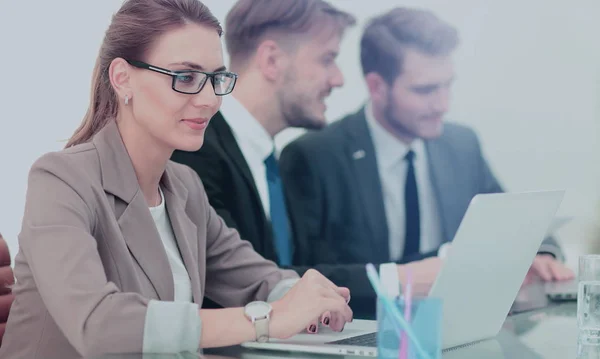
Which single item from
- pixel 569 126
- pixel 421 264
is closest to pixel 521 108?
pixel 569 126

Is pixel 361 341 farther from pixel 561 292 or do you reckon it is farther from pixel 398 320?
pixel 561 292

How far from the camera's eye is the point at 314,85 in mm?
3705

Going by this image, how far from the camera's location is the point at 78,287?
1.40 metres

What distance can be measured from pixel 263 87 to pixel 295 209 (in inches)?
22.2

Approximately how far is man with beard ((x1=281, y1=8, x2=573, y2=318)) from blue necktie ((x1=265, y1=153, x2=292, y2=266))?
0.10m

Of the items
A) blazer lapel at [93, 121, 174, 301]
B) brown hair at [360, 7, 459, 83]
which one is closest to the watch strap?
blazer lapel at [93, 121, 174, 301]

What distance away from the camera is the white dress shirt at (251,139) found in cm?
309

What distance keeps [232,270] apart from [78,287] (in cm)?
64

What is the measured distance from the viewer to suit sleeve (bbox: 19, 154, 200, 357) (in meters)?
1.38

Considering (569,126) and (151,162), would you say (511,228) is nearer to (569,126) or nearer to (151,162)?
(151,162)

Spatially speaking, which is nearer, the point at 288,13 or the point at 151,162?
the point at 151,162

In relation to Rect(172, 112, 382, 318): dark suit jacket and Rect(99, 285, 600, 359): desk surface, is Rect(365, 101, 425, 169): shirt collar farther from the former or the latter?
Rect(99, 285, 600, 359): desk surface

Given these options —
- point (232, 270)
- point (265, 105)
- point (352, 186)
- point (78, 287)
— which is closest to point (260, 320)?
point (78, 287)

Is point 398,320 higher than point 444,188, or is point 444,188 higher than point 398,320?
point 398,320
